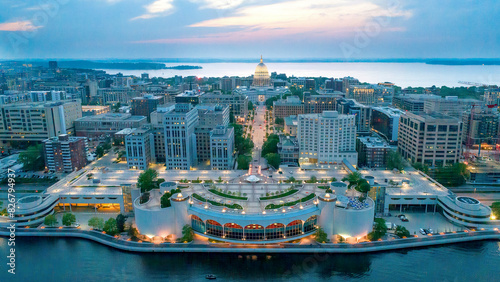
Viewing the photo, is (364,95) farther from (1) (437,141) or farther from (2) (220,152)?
(2) (220,152)

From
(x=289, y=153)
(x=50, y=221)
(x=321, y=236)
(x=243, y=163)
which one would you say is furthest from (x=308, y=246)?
(x=50, y=221)

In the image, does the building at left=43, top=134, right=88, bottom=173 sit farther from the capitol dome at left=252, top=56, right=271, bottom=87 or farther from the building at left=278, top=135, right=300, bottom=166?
the capitol dome at left=252, top=56, right=271, bottom=87

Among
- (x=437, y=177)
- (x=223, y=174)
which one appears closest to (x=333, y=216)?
(x=223, y=174)

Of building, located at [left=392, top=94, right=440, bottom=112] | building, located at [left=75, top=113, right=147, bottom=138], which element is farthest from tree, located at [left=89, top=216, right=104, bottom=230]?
building, located at [left=392, top=94, right=440, bottom=112]

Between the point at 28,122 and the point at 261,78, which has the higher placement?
the point at 261,78

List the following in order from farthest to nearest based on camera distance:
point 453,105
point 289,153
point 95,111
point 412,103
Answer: point 95,111 < point 412,103 < point 453,105 < point 289,153

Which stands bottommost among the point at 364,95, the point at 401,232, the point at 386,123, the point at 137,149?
the point at 401,232

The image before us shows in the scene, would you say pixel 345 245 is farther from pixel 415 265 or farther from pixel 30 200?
pixel 30 200
